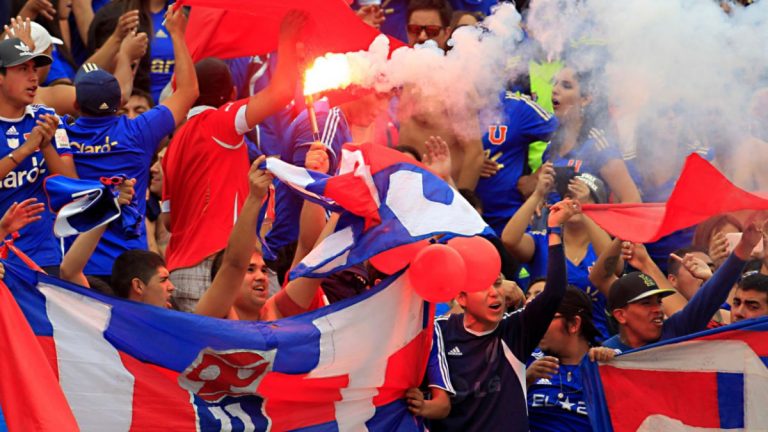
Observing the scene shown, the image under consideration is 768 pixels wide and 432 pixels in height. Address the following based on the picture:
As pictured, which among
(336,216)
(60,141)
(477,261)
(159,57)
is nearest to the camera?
(477,261)

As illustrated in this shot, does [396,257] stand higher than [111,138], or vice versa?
[396,257]

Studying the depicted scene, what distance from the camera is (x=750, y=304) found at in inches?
319

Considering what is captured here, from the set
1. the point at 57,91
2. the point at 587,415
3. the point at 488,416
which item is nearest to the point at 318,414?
the point at 488,416

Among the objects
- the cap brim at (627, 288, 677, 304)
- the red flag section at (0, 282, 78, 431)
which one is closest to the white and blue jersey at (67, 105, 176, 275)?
the red flag section at (0, 282, 78, 431)

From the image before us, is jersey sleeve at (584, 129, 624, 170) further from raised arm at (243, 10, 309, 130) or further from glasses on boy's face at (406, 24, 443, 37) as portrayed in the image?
raised arm at (243, 10, 309, 130)

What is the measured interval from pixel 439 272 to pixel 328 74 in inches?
64.9

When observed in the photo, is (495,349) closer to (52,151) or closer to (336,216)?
(336,216)

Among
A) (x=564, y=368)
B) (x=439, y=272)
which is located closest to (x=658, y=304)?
(x=564, y=368)

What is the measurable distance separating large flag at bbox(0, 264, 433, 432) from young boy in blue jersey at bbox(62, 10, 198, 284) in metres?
1.66

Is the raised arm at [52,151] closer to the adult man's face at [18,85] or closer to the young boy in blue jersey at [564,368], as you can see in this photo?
the adult man's face at [18,85]

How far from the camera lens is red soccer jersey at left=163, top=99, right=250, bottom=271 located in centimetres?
864

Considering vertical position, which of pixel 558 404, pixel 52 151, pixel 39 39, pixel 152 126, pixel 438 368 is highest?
pixel 39 39

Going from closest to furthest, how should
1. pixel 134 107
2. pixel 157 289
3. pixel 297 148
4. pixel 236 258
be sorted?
pixel 236 258 < pixel 157 289 < pixel 297 148 < pixel 134 107

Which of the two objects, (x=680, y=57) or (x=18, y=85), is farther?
(x=680, y=57)
